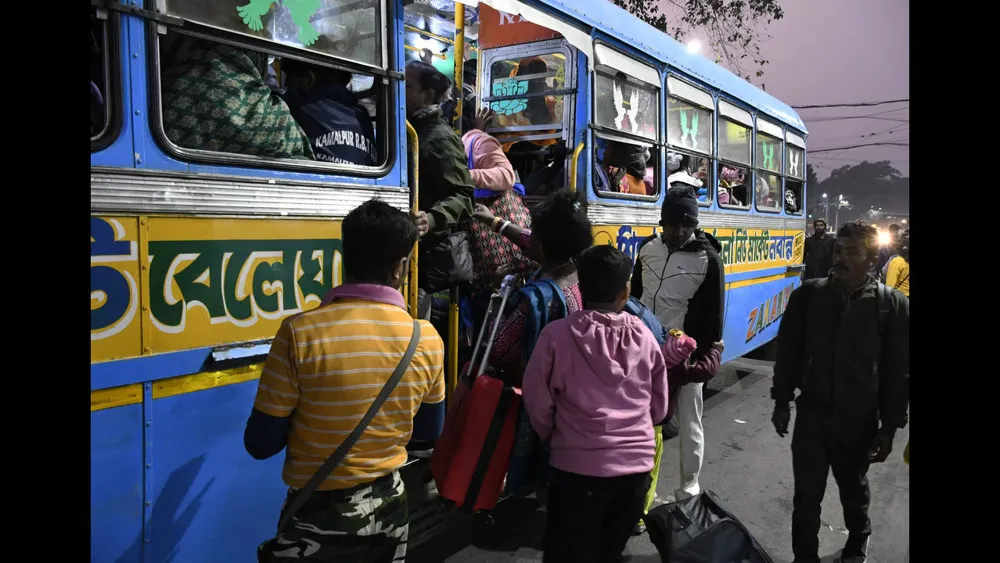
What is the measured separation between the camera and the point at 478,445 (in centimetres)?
230

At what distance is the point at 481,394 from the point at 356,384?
0.80 m

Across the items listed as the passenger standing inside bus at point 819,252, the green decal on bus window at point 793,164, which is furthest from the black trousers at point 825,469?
the passenger standing inside bus at point 819,252

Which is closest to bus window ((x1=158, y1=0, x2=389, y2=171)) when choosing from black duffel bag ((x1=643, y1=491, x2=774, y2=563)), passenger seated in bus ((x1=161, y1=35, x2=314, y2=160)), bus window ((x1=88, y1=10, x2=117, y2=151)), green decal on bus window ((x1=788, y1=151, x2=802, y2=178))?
passenger seated in bus ((x1=161, y1=35, x2=314, y2=160))

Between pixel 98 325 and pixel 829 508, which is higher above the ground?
pixel 98 325

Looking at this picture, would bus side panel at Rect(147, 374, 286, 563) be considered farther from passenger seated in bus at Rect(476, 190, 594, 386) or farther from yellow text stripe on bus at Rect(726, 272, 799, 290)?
yellow text stripe on bus at Rect(726, 272, 799, 290)

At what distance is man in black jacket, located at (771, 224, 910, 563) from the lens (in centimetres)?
283

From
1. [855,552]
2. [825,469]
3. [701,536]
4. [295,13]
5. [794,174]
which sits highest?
[794,174]

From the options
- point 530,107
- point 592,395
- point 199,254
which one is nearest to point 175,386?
point 199,254

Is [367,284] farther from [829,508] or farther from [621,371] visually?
[829,508]

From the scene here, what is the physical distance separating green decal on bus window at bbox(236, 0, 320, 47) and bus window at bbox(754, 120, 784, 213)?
541 cm

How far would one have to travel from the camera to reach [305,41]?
90.2 inches

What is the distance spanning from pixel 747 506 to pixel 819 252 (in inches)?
372

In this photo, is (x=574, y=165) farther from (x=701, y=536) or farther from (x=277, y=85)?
(x=701, y=536)
